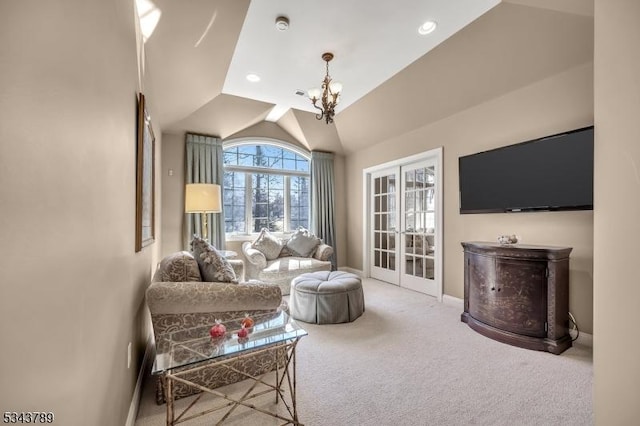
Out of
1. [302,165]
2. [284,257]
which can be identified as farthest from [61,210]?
[302,165]

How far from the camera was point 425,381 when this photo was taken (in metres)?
1.96

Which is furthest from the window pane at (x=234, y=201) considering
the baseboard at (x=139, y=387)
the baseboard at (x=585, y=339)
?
the baseboard at (x=585, y=339)

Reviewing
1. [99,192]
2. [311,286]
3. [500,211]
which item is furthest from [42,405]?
[500,211]

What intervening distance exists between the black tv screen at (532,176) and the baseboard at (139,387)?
3.58 m

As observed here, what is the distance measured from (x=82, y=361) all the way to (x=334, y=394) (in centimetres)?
147

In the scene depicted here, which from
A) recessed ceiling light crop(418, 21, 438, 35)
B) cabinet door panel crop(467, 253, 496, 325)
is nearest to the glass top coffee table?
cabinet door panel crop(467, 253, 496, 325)

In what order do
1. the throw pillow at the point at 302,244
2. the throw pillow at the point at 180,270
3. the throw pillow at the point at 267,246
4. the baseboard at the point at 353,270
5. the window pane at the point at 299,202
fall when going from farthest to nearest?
the window pane at the point at 299,202
the baseboard at the point at 353,270
the throw pillow at the point at 302,244
the throw pillow at the point at 267,246
the throw pillow at the point at 180,270

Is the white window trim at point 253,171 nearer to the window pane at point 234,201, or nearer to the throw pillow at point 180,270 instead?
the window pane at point 234,201

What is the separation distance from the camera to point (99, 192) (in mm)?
1095

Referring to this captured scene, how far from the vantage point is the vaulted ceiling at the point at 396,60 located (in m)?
2.24

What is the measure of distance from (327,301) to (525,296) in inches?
73.5

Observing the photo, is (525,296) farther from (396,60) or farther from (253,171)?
(253,171)

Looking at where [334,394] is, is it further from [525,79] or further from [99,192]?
[525,79]

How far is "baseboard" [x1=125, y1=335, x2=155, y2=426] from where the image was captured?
5.03 feet
